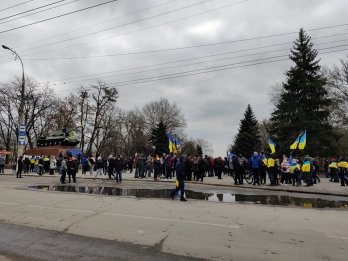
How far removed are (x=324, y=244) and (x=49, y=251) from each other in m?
5.41

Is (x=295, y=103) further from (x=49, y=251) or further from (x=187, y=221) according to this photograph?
(x=49, y=251)

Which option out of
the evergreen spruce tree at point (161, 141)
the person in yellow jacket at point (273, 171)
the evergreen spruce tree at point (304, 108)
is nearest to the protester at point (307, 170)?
the person in yellow jacket at point (273, 171)

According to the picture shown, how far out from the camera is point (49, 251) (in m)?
8.28

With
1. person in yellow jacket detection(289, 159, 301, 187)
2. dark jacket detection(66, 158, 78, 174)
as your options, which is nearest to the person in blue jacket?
person in yellow jacket detection(289, 159, 301, 187)

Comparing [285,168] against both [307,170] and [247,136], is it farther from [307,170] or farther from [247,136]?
[247,136]

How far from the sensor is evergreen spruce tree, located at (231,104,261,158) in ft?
217

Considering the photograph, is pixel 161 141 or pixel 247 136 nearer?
pixel 247 136

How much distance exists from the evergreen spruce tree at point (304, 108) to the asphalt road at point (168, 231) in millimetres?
31799

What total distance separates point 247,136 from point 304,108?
66.1 feet

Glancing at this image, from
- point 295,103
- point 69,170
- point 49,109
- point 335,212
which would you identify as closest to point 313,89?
point 295,103

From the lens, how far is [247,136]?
66562mm

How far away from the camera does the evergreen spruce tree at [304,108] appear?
45.1 m

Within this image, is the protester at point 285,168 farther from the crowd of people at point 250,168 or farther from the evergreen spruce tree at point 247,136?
the evergreen spruce tree at point 247,136

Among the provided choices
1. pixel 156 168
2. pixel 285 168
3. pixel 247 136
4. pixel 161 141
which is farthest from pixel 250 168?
pixel 161 141
